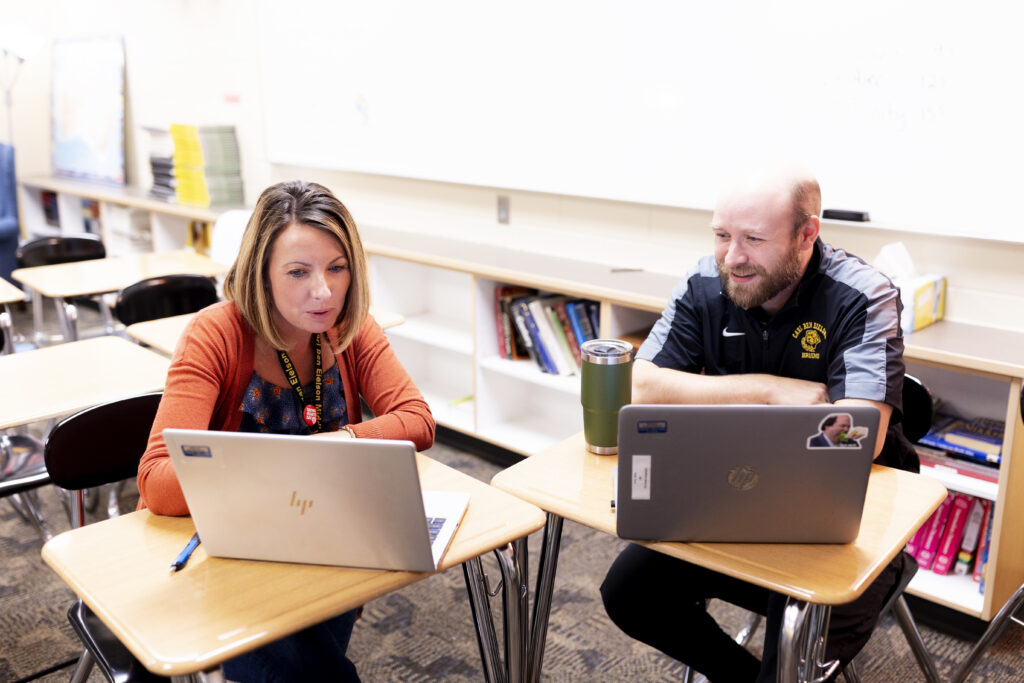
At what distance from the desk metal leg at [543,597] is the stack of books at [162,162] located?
4174 mm

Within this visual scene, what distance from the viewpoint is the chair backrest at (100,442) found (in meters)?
1.87

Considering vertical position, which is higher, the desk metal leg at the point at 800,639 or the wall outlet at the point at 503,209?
the wall outlet at the point at 503,209

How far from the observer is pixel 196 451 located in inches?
48.1

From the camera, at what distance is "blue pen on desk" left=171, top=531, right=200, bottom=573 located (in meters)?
1.32

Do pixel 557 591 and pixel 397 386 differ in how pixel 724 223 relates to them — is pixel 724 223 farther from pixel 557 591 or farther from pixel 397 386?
pixel 557 591

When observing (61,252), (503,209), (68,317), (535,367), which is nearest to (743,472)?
(535,367)

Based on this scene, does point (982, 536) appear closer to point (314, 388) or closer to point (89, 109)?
point (314, 388)

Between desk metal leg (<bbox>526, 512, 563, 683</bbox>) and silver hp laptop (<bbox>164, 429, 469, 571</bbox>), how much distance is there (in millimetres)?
359

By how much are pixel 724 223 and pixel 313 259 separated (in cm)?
79

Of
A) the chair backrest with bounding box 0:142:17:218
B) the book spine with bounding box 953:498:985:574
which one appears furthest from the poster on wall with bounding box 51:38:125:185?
the book spine with bounding box 953:498:985:574

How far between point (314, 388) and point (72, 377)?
0.99m

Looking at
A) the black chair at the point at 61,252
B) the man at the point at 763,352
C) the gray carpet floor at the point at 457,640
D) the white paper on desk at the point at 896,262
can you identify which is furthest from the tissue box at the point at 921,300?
the black chair at the point at 61,252

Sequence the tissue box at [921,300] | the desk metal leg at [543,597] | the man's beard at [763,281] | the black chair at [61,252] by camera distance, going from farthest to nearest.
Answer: the black chair at [61,252] → the tissue box at [921,300] → the man's beard at [763,281] → the desk metal leg at [543,597]

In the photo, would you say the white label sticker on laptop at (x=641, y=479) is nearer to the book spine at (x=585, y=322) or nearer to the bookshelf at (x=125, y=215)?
the book spine at (x=585, y=322)
